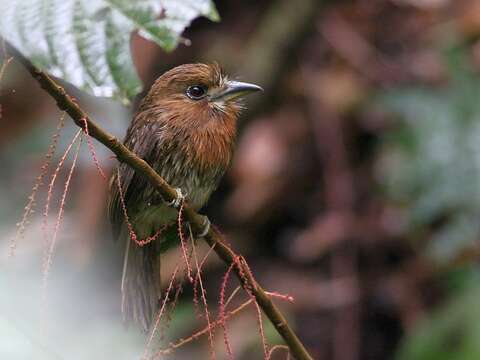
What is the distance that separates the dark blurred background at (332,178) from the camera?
375 cm

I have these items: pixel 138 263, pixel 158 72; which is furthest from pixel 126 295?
pixel 158 72

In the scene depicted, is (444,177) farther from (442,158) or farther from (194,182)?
(194,182)

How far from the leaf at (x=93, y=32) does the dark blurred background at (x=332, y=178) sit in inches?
54.7

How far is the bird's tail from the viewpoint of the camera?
7.30 ft

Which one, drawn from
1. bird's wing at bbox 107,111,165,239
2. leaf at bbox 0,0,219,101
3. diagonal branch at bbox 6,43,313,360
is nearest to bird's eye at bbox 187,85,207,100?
bird's wing at bbox 107,111,165,239

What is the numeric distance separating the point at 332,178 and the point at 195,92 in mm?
2607

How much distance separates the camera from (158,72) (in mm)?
4551

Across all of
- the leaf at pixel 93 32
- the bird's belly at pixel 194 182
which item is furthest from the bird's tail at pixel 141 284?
the leaf at pixel 93 32

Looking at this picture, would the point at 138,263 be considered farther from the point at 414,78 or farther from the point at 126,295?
the point at 414,78

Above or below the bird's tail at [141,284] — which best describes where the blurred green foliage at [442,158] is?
above

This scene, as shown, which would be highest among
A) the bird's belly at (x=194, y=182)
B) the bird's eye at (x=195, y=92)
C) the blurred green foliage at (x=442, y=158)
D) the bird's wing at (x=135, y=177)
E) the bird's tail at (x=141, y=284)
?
the blurred green foliage at (x=442, y=158)

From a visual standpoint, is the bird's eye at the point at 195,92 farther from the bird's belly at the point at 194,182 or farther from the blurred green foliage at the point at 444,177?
the blurred green foliage at the point at 444,177

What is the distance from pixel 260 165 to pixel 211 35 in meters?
0.91

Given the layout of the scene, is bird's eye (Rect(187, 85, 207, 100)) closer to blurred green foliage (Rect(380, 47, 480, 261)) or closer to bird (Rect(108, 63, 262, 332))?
bird (Rect(108, 63, 262, 332))
